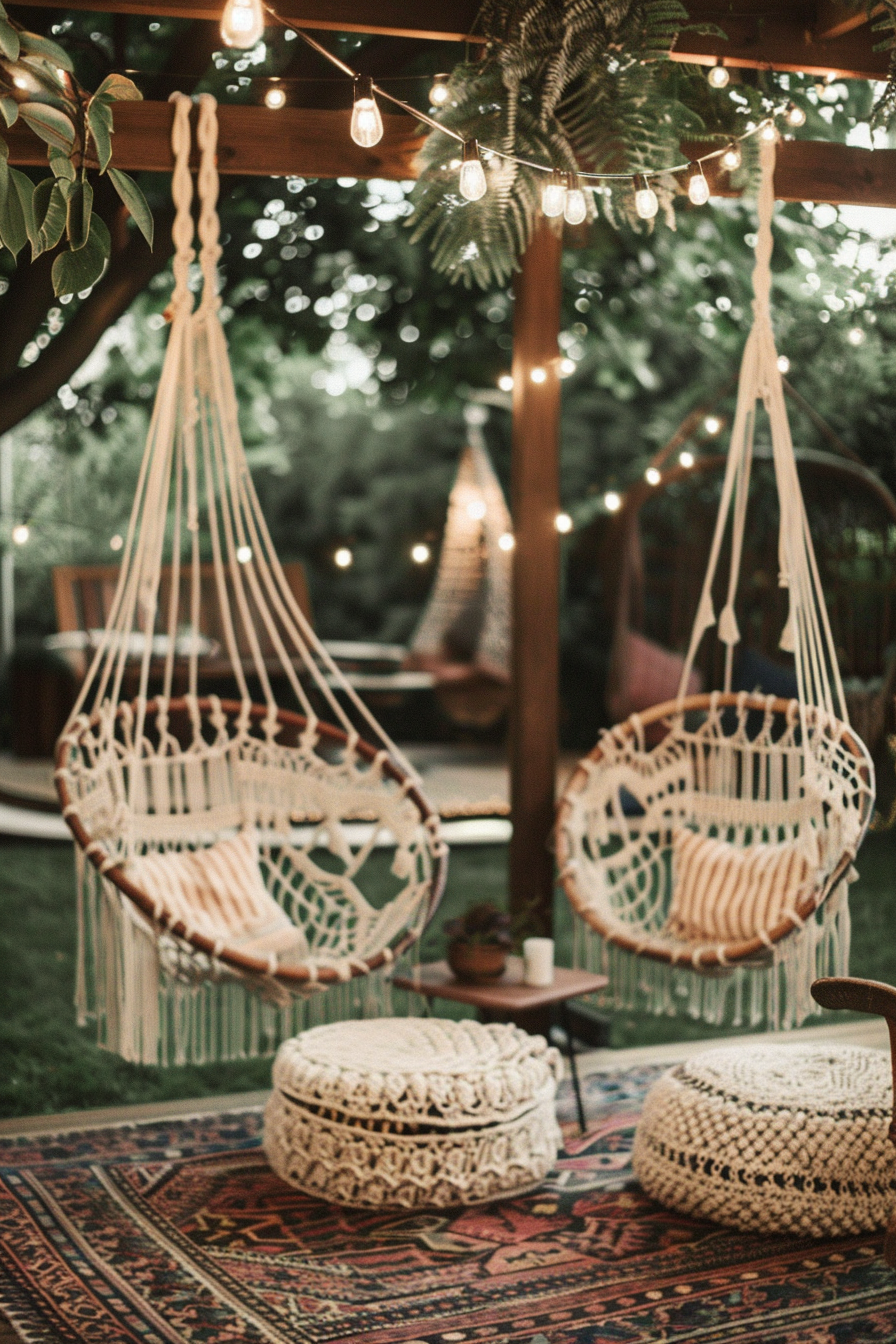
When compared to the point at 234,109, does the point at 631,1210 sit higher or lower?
lower

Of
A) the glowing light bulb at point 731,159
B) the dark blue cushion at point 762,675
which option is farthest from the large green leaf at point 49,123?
the dark blue cushion at point 762,675

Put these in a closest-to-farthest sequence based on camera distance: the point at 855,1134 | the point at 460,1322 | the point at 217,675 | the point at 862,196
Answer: the point at 460,1322, the point at 855,1134, the point at 862,196, the point at 217,675

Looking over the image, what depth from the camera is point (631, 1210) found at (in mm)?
2656

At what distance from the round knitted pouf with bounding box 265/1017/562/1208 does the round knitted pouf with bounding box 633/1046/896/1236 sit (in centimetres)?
23

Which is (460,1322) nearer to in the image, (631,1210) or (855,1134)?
(631,1210)

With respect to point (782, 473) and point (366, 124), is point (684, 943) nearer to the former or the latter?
point (782, 473)

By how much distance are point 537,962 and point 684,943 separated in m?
0.40

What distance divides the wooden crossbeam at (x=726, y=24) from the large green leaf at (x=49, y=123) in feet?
2.68

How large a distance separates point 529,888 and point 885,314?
1.71 meters

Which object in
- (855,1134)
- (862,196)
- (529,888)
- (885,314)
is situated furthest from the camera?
(885,314)

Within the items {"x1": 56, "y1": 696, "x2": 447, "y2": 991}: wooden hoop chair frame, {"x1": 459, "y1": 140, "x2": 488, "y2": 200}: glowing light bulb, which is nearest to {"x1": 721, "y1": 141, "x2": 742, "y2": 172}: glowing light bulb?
{"x1": 459, "y1": 140, "x2": 488, "y2": 200}: glowing light bulb

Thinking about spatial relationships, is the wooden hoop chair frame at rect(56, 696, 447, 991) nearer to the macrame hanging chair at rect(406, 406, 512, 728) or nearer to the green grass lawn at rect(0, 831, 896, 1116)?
the green grass lawn at rect(0, 831, 896, 1116)

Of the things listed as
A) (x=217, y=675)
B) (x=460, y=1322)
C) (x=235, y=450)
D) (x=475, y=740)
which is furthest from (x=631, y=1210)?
(x=475, y=740)

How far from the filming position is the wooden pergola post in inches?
132
